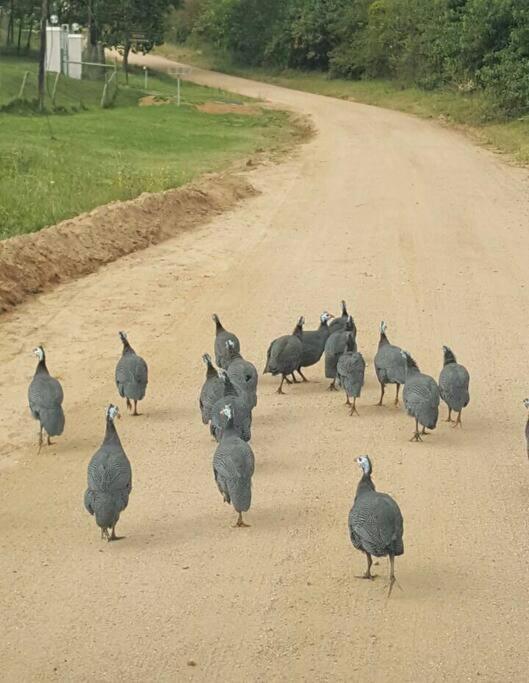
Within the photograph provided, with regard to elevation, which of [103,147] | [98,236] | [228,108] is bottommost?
[228,108]

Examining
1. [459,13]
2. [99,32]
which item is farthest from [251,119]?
[99,32]

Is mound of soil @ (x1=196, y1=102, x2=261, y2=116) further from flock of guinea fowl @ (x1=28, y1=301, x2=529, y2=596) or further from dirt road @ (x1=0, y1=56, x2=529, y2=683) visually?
flock of guinea fowl @ (x1=28, y1=301, x2=529, y2=596)

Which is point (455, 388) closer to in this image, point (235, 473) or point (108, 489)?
point (235, 473)

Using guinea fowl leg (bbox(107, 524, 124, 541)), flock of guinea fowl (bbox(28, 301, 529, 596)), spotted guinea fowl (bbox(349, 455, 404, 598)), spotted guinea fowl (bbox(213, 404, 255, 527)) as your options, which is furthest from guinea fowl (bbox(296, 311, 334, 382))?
spotted guinea fowl (bbox(349, 455, 404, 598))

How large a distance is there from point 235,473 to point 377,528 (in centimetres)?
126

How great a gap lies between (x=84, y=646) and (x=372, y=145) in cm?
2567

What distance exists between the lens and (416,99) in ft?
144

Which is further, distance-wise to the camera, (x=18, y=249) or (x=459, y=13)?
(x=459, y=13)

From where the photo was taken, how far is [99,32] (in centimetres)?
5188

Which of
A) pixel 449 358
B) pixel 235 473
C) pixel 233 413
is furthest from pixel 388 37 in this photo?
pixel 235 473

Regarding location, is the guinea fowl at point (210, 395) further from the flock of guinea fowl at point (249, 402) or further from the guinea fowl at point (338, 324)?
the guinea fowl at point (338, 324)

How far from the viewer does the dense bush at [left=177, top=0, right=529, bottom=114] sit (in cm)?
3569

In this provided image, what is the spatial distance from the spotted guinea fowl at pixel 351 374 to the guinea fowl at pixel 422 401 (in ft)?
1.93

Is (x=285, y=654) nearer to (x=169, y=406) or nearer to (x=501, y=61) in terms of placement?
(x=169, y=406)
